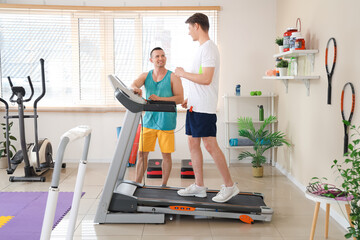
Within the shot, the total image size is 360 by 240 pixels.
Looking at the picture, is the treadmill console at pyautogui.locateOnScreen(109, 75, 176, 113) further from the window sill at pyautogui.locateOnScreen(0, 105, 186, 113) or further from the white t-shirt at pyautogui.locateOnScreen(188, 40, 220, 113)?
the window sill at pyautogui.locateOnScreen(0, 105, 186, 113)

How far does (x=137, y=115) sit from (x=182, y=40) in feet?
9.37

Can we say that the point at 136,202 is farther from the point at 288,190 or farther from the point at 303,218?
the point at 288,190

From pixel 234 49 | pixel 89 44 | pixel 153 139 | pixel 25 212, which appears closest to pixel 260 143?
pixel 234 49

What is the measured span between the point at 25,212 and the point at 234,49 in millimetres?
3660

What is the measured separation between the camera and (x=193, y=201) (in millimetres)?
3676

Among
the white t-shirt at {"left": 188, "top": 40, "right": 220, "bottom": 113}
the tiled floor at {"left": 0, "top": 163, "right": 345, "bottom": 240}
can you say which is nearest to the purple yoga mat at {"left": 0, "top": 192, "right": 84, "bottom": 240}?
the tiled floor at {"left": 0, "top": 163, "right": 345, "bottom": 240}

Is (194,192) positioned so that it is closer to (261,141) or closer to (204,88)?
(204,88)

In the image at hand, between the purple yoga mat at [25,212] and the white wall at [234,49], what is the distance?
187cm

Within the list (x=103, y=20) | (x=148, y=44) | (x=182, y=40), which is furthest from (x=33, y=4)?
(x=182, y=40)

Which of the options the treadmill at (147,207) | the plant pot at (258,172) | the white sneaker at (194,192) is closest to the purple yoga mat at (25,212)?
the treadmill at (147,207)

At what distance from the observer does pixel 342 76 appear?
11.7 ft

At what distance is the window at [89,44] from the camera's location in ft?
20.0

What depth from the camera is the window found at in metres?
6.09

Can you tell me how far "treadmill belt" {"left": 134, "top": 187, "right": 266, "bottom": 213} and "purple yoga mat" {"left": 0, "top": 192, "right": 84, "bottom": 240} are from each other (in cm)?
77
